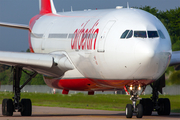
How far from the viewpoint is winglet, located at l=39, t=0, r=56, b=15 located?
28.8 metres

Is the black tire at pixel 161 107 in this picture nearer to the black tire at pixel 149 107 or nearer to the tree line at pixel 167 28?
the black tire at pixel 149 107

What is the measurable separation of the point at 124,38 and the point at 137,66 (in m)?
1.27

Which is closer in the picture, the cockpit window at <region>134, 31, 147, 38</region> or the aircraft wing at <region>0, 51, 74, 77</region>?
the cockpit window at <region>134, 31, 147, 38</region>

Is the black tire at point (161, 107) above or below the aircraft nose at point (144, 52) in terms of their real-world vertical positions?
below

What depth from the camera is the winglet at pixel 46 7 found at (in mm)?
28781

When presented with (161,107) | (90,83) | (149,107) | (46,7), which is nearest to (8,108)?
(90,83)

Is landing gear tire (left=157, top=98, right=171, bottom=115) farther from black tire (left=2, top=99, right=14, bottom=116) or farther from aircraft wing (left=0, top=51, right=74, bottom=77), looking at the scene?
black tire (left=2, top=99, right=14, bottom=116)

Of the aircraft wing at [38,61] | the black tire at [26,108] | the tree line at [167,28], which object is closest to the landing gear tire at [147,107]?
the aircraft wing at [38,61]

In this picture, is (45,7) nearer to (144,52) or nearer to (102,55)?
(102,55)

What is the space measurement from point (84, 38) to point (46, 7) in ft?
33.6

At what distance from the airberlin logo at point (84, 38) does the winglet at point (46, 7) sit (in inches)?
298

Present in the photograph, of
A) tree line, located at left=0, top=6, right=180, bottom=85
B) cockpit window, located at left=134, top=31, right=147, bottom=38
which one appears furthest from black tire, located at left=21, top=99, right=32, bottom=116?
tree line, located at left=0, top=6, right=180, bottom=85

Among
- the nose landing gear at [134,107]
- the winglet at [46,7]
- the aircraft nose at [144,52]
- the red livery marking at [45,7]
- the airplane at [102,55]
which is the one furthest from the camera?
the red livery marking at [45,7]

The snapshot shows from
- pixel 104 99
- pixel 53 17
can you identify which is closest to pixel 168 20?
pixel 104 99
